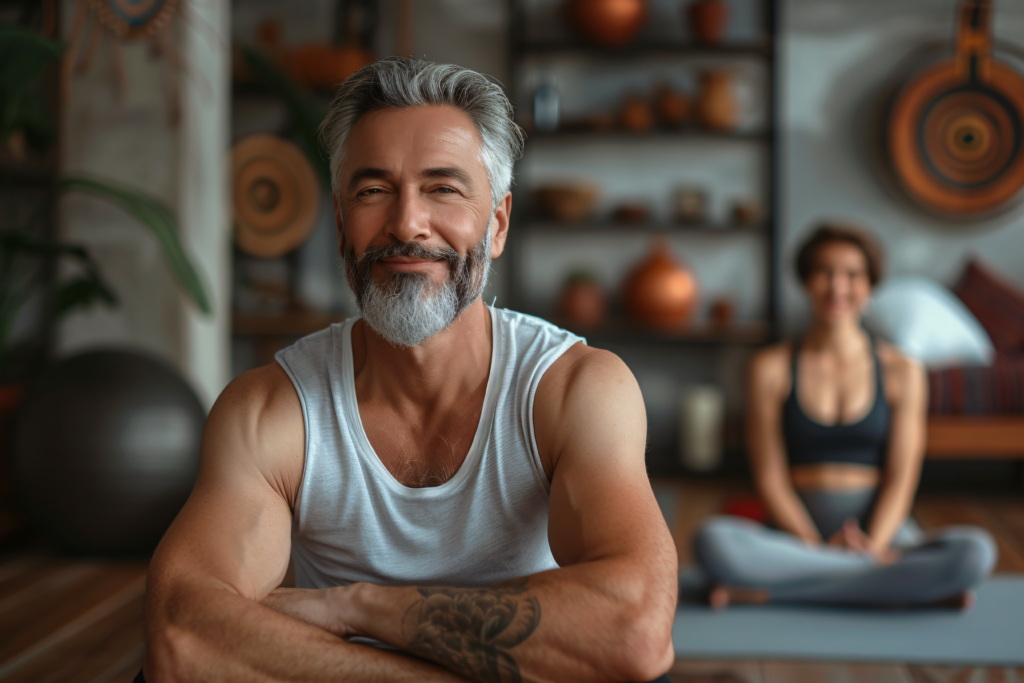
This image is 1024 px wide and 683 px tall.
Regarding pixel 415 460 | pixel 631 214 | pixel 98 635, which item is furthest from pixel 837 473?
pixel 631 214

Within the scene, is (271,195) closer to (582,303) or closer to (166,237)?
(166,237)

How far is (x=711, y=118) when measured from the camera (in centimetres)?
388

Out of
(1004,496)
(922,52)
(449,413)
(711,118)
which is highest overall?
(922,52)

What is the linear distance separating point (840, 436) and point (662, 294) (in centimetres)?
174

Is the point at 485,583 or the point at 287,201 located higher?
the point at 287,201

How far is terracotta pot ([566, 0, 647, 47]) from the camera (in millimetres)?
3836

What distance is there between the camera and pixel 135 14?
98.0 inches

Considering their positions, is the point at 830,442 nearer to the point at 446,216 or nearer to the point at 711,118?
the point at 446,216

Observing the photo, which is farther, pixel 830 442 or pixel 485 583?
pixel 830 442

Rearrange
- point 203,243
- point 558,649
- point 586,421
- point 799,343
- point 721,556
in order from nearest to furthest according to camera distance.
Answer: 1. point 558,649
2. point 586,421
3. point 721,556
4. point 799,343
5. point 203,243

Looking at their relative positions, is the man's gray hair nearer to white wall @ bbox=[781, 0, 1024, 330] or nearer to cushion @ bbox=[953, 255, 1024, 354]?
white wall @ bbox=[781, 0, 1024, 330]

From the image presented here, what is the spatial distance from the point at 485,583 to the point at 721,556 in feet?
3.90

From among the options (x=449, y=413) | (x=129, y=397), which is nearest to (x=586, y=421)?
(x=449, y=413)

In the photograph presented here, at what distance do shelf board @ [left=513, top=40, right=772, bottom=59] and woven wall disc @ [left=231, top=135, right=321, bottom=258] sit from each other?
1214mm
